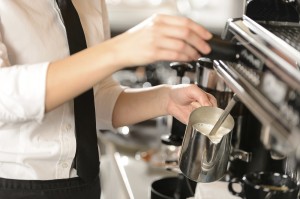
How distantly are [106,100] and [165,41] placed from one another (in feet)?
1.66

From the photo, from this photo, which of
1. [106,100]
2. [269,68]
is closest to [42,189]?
[106,100]

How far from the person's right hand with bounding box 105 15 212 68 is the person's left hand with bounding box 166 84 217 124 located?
263 millimetres

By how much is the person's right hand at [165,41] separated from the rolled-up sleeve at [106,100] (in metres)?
0.45

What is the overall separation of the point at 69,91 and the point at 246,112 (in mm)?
604

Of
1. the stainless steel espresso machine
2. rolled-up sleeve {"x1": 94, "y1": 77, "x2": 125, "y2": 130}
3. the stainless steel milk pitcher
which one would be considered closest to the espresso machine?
the stainless steel espresso machine

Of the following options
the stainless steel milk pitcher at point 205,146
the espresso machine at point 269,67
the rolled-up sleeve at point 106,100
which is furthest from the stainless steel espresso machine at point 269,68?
the rolled-up sleeve at point 106,100

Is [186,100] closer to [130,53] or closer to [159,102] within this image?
[159,102]

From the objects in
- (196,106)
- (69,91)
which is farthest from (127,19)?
(69,91)

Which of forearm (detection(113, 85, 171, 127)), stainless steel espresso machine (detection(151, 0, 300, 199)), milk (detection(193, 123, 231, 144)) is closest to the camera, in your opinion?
stainless steel espresso machine (detection(151, 0, 300, 199))

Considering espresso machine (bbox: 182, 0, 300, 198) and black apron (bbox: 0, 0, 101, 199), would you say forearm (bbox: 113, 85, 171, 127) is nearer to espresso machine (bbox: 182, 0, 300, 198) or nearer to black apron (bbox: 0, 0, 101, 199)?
black apron (bbox: 0, 0, 101, 199)

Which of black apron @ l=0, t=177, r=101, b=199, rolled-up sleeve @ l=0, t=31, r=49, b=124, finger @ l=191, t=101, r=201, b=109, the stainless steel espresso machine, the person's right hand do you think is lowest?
black apron @ l=0, t=177, r=101, b=199

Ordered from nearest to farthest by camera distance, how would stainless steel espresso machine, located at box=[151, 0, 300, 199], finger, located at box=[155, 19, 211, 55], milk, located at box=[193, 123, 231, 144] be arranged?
stainless steel espresso machine, located at box=[151, 0, 300, 199] < finger, located at box=[155, 19, 211, 55] < milk, located at box=[193, 123, 231, 144]

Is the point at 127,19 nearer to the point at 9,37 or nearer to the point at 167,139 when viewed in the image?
the point at 167,139

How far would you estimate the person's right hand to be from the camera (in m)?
0.73
